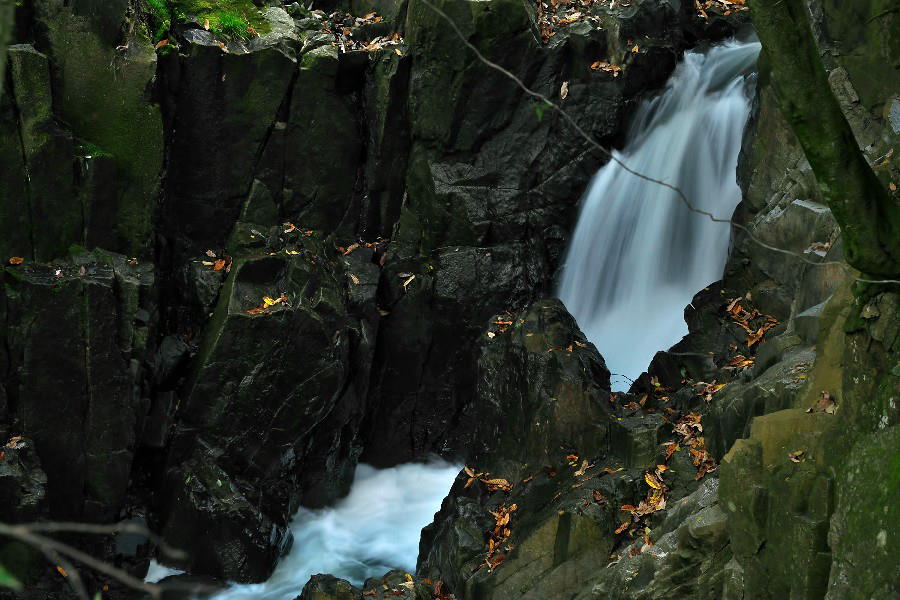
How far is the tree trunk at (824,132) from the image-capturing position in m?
3.79

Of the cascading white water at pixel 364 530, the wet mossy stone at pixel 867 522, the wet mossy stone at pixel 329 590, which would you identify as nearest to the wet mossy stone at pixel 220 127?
the cascading white water at pixel 364 530

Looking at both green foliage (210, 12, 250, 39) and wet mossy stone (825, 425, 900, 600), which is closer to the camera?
wet mossy stone (825, 425, 900, 600)

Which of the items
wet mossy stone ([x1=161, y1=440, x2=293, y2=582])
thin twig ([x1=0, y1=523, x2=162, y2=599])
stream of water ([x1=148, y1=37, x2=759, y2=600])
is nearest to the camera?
thin twig ([x1=0, y1=523, x2=162, y2=599])

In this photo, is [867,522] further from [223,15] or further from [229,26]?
[223,15]

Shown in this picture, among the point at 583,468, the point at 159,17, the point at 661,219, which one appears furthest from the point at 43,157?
the point at 661,219

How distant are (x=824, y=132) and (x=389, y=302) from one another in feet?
26.5

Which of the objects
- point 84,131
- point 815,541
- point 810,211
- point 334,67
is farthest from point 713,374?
point 84,131

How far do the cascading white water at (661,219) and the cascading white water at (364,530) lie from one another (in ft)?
9.75

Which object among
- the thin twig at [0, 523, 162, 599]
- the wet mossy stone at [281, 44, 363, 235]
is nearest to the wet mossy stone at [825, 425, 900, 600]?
the thin twig at [0, 523, 162, 599]

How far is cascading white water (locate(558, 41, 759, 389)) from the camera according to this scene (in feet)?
34.9

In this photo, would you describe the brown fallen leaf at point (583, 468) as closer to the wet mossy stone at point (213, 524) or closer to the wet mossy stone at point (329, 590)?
the wet mossy stone at point (329, 590)

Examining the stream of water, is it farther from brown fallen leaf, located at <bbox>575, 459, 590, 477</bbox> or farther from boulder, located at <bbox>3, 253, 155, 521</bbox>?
brown fallen leaf, located at <bbox>575, 459, 590, 477</bbox>

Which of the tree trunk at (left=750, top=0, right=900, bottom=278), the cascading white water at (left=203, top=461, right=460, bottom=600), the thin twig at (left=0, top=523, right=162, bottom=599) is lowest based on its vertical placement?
the cascading white water at (left=203, top=461, right=460, bottom=600)

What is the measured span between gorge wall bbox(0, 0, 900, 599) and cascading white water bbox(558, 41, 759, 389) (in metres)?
0.44
